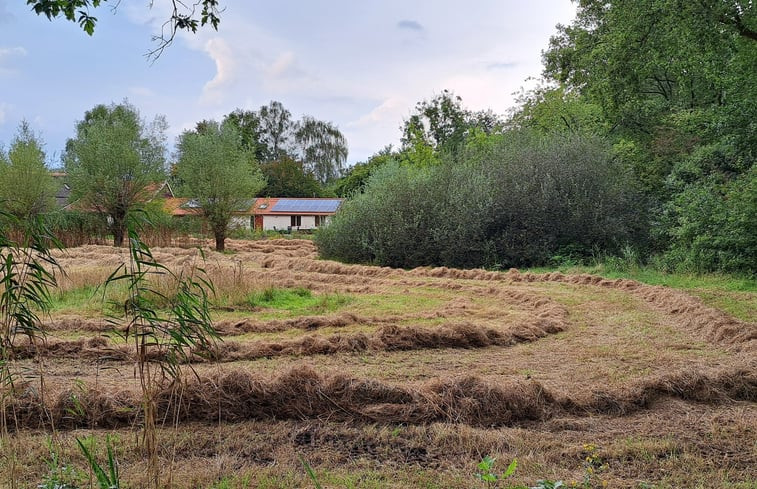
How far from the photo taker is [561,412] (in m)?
3.94

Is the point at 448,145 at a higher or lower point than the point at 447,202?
higher

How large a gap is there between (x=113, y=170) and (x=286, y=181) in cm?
2623

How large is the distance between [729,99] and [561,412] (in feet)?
44.8

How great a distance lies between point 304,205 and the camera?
45.6 meters

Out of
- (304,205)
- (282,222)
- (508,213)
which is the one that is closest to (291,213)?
(282,222)

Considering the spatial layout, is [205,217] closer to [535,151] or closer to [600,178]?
[535,151]

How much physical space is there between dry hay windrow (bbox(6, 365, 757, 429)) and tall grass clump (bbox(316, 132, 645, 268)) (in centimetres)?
1205

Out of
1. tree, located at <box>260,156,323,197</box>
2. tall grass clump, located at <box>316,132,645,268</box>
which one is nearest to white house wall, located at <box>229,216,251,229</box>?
tall grass clump, located at <box>316,132,645,268</box>

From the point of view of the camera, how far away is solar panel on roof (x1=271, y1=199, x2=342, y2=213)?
44.8 metres

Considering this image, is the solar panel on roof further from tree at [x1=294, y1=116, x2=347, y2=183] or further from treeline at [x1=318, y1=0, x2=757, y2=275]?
treeline at [x1=318, y1=0, x2=757, y2=275]

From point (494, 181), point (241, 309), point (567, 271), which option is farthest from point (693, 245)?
point (241, 309)

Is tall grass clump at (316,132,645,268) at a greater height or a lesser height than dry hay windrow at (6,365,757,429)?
greater

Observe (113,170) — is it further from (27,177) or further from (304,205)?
(304,205)

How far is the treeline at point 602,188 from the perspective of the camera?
11.5m
